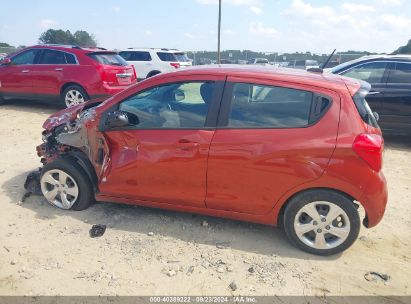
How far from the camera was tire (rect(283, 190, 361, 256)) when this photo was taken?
3281mm

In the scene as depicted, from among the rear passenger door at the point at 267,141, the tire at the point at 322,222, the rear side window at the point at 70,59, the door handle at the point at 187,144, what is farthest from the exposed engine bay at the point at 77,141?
the rear side window at the point at 70,59

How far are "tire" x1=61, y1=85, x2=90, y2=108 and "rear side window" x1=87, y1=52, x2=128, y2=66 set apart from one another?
0.84 m

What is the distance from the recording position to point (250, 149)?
334 cm

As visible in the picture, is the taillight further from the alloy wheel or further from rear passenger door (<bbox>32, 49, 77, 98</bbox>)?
rear passenger door (<bbox>32, 49, 77, 98</bbox>)

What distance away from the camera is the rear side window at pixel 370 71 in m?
7.12

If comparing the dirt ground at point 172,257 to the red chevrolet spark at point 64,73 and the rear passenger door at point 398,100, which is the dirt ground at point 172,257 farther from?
the red chevrolet spark at point 64,73

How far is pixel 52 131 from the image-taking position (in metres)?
4.40

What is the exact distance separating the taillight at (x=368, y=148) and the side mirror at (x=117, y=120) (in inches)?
84.9

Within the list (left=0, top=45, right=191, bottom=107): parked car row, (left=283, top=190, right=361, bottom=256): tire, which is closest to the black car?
(left=283, top=190, right=361, bottom=256): tire

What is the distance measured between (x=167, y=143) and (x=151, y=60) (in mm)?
Result: 13354

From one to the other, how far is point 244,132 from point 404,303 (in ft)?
6.22

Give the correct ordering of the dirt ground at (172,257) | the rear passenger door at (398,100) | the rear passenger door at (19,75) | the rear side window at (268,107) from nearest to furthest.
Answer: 1. the dirt ground at (172,257)
2. the rear side window at (268,107)
3. the rear passenger door at (398,100)
4. the rear passenger door at (19,75)

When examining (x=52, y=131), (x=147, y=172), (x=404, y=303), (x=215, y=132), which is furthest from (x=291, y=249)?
(x=52, y=131)

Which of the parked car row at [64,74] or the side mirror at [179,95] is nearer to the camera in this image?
the side mirror at [179,95]
